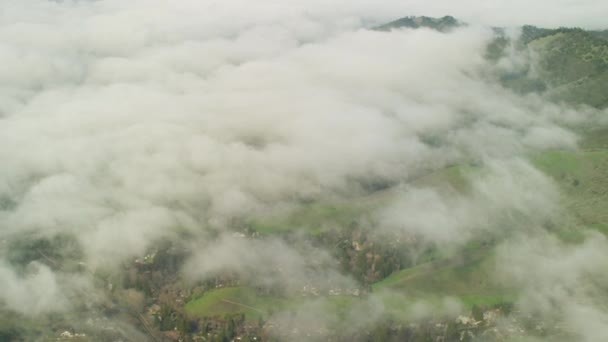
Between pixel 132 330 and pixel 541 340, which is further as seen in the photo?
pixel 132 330

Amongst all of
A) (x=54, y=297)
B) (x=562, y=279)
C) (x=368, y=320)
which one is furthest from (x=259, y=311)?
(x=562, y=279)

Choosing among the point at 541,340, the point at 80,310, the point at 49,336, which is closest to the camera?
the point at 541,340

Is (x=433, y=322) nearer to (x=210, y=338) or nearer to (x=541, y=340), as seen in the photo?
(x=541, y=340)

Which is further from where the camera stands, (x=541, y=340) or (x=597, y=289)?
(x=597, y=289)

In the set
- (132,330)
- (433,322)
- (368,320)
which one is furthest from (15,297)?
(433,322)

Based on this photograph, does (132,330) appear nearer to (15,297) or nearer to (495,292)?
(15,297)

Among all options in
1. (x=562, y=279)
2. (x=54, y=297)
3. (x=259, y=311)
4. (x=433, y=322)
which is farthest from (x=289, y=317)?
(x=562, y=279)

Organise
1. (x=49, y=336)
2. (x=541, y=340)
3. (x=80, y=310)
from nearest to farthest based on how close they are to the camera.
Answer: (x=541, y=340) → (x=49, y=336) → (x=80, y=310)
